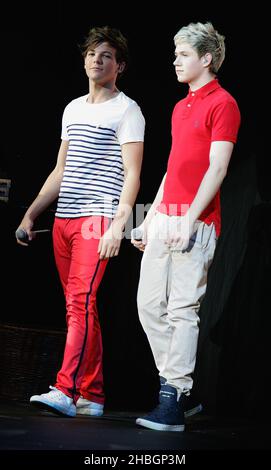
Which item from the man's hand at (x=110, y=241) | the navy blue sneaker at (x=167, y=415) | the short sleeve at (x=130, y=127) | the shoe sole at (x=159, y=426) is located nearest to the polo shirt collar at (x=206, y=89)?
the short sleeve at (x=130, y=127)

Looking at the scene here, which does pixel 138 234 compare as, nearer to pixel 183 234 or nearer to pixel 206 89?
pixel 183 234

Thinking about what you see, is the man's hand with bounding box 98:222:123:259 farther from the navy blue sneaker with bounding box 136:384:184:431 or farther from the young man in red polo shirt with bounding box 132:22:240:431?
the navy blue sneaker with bounding box 136:384:184:431

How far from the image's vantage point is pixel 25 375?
13.2 feet

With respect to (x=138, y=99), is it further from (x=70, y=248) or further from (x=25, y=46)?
(x=70, y=248)

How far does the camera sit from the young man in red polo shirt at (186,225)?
3.03 m

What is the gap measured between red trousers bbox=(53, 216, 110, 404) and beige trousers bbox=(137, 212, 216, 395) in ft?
0.75

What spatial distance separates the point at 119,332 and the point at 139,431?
6.08 feet

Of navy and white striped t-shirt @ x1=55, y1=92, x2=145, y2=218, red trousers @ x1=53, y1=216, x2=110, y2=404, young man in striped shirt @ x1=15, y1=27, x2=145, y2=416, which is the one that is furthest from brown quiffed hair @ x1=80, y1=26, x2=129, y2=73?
red trousers @ x1=53, y1=216, x2=110, y2=404

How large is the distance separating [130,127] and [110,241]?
486mm

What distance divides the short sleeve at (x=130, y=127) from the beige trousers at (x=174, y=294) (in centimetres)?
37

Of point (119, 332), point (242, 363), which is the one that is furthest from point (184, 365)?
point (119, 332)

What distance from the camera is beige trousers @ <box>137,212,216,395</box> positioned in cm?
305

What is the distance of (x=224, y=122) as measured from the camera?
3.08 metres

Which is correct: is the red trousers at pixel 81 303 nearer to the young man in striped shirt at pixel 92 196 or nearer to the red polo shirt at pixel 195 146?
the young man in striped shirt at pixel 92 196
